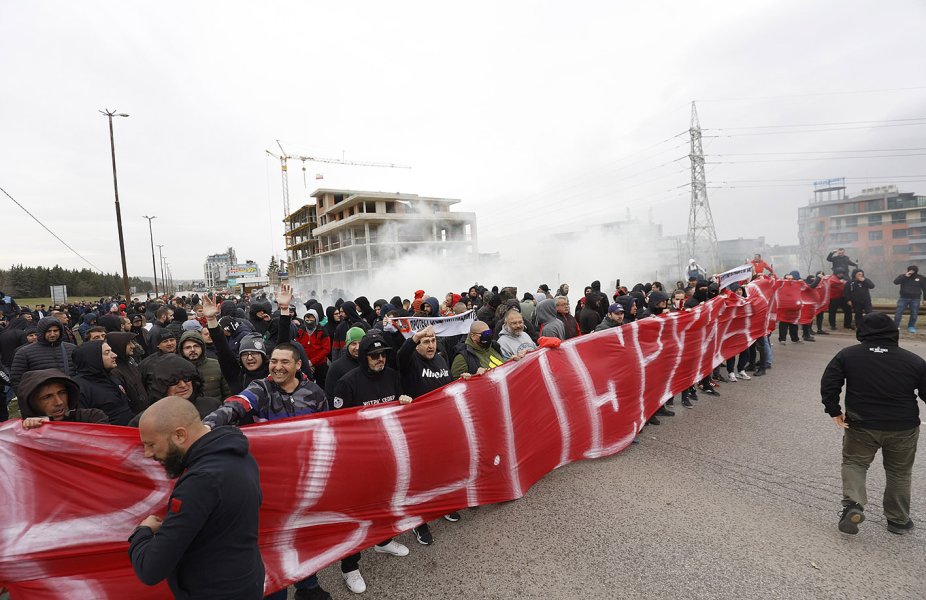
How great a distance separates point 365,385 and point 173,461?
1718mm

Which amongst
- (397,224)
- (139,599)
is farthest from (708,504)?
(397,224)

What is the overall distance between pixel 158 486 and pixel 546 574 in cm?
247

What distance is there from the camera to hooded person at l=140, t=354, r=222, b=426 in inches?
113

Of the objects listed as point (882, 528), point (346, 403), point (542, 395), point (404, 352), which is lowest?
point (882, 528)

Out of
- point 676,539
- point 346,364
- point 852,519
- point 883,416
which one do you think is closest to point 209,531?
point 346,364

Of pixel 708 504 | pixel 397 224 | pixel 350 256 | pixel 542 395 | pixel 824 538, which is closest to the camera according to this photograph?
pixel 824 538

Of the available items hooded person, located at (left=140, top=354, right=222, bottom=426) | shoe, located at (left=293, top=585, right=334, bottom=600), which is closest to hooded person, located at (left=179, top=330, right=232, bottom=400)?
hooded person, located at (left=140, top=354, right=222, bottom=426)

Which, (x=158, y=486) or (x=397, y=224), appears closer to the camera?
(x=158, y=486)

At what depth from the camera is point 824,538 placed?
3.09m

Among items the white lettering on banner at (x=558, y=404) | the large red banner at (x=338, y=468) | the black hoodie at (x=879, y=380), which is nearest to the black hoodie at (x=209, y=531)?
the large red banner at (x=338, y=468)

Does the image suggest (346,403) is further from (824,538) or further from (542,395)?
(824,538)

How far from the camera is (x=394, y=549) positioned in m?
3.16

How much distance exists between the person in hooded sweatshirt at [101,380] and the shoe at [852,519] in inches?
223

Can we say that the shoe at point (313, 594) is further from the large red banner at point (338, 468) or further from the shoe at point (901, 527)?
the shoe at point (901, 527)
